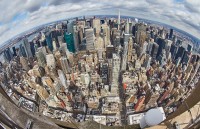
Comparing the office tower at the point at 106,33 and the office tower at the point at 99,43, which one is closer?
the office tower at the point at 99,43

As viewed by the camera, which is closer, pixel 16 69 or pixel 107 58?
pixel 16 69

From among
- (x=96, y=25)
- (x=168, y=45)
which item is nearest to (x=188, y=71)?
(x=168, y=45)

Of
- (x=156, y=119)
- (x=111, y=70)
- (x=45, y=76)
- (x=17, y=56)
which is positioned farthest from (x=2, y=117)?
(x=17, y=56)

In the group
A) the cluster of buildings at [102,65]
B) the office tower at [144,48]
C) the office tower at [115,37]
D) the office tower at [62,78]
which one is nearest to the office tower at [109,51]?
the cluster of buildings at [102,65]

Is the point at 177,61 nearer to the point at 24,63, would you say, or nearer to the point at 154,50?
the point at 154,50

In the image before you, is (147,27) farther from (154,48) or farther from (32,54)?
(32,54)

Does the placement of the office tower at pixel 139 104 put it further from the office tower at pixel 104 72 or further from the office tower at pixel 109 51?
the office tower at pixel 109 51

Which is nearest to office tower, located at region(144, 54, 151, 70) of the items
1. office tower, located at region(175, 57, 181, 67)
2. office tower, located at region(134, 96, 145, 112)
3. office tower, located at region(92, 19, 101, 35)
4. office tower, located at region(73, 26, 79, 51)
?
office tower, located at region(175, 57, 181, 67)
